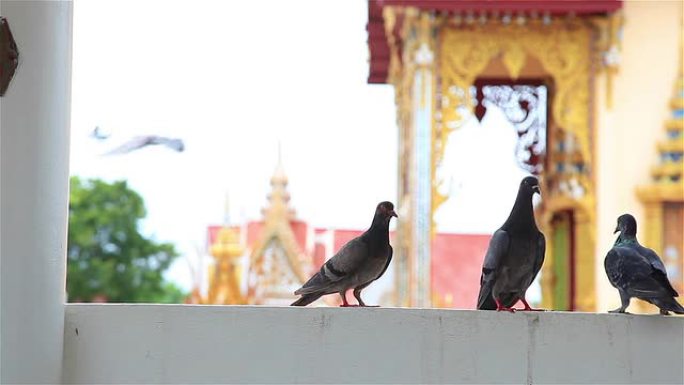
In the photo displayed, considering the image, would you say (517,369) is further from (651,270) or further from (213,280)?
(213,280)

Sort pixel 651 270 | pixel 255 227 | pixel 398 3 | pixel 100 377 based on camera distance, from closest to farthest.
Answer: pixel 100 377 < pixel 651 270 < pixel 398 3 < pixel 255 227

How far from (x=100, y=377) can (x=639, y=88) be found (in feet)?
36.0

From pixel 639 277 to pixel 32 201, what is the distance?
Result: 2.51m

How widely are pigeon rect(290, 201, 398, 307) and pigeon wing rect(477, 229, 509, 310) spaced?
53cm

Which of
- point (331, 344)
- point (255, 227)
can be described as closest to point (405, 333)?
point (331, 344)

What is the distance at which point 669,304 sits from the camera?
6289 millimetres

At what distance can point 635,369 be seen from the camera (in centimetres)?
615

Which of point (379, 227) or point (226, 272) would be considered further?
point (226, 272)

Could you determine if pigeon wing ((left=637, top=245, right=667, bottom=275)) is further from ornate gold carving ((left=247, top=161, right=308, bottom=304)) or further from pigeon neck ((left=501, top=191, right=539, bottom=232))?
ornate gold carving ((left=247, top=161, right=308, bottom=304))

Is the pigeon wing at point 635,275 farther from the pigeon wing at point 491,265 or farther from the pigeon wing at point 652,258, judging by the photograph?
the pigeon wing at point 491,265

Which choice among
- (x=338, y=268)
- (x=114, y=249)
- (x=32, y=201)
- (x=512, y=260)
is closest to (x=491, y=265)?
(x=512, y=260)

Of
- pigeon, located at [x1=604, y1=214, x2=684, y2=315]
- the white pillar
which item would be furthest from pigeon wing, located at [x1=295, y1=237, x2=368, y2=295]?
the white pillar

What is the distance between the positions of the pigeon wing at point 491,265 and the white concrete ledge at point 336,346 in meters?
0.48

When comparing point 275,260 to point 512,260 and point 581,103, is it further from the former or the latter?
point 512,260
